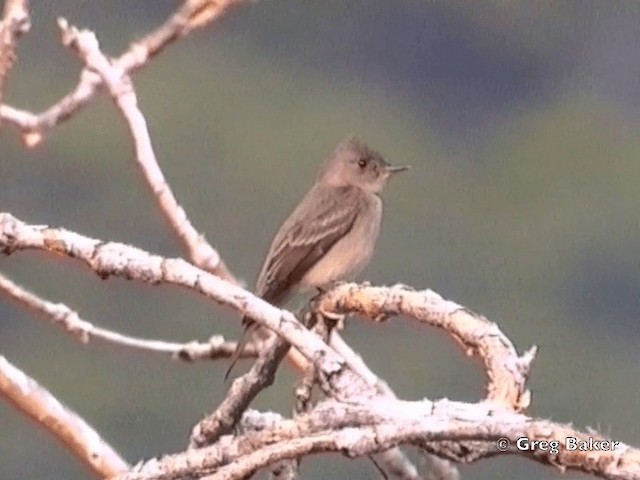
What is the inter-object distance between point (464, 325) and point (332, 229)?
841mm

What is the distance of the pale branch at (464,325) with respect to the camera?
3.66 ft

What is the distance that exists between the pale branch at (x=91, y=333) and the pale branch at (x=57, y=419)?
0.38 feet

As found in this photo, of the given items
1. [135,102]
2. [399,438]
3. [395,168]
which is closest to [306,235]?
[395,168]

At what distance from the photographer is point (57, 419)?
6.16 ft

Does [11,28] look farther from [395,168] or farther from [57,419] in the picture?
[395,168]

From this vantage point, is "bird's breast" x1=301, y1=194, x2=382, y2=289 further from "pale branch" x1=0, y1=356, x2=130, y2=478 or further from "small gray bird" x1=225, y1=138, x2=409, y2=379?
"pale branch" x1=0, y1=356, x2=130, y2=478

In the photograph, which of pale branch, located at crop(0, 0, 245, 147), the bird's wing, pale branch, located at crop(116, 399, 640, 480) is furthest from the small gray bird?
pale branch, located at crop(116, 399, 640, 480)

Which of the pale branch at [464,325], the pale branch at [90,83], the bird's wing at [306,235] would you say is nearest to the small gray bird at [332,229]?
the bird's wing at [306,235]

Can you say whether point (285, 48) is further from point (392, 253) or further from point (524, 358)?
point (524, 358)

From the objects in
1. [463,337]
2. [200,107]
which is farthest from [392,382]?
[463,337]

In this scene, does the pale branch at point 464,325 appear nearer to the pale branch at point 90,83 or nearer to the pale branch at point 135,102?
the pale branch at point 135,102

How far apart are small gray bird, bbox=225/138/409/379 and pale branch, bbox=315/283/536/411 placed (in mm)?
528

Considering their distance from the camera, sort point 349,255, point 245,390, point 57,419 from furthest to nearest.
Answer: point 349,255
point 57,419
point 245,390

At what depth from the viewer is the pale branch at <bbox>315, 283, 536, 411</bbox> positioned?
112 centimetres
